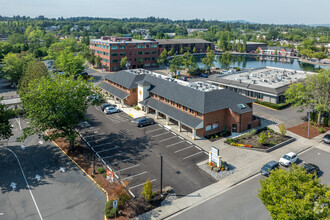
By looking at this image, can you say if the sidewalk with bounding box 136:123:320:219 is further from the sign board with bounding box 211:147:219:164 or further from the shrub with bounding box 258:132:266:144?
the sign board with bounding box 211:147:219:164

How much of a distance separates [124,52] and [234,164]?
280ft

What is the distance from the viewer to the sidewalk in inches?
1094

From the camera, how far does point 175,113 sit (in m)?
48.7

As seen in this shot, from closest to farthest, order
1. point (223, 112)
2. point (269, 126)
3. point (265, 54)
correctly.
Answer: point (223, 112) < point (269, 126) < point (265, 54)

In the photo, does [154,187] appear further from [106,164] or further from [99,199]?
[106,164]

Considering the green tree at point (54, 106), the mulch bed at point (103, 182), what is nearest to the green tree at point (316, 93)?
the mulch bed at point (103, 182)

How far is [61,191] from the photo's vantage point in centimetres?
3044

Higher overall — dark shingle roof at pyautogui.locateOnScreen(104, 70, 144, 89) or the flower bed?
dark shingle roof at pyautogui.locateOnScreen(104, 70, 144, 89)

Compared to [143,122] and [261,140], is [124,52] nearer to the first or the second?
[143,122]

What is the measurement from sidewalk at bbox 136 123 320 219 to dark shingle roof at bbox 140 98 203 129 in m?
3.16

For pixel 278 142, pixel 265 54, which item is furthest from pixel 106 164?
pixel 265 54

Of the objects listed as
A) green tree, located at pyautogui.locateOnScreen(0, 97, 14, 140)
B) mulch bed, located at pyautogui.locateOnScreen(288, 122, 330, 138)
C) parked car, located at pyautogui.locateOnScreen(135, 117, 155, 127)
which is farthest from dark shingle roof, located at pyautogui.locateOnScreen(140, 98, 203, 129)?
green tree, located at pyautogui.locateOnScreen(0, 97, 14, 140)

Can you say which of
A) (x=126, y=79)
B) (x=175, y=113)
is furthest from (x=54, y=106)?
(x=126, y=79)

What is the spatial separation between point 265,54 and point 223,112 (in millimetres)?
163499
